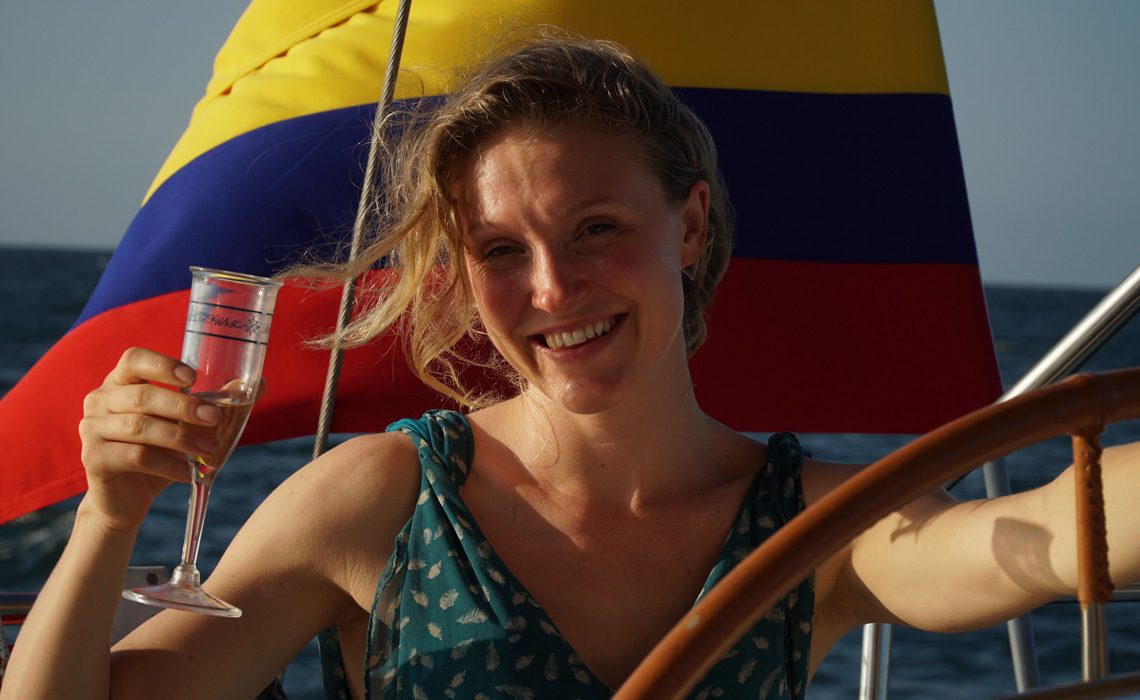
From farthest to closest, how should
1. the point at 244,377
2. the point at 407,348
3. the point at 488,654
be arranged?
the point at 407,348 → the point at 488,654 → the point at 244,377

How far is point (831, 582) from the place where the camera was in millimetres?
1860

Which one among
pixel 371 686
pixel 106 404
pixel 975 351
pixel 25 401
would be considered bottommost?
pixel 371 686

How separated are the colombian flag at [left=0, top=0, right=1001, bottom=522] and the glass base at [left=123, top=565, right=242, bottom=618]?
4.51 feet

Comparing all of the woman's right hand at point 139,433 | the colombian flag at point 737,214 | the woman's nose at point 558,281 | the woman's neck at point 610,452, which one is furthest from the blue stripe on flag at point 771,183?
the woman's right hand at point 139,433

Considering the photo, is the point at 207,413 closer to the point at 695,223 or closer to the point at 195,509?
the point at 195,509

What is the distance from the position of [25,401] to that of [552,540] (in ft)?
5.20

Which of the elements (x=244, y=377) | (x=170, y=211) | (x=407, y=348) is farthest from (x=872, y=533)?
(x=170, y=211)

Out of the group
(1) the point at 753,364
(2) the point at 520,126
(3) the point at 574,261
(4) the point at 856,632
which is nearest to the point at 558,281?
(3) the point at 574,261

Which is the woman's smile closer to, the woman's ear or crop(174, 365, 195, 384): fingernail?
the woman's ear

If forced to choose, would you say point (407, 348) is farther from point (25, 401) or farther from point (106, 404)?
point (106, 404)

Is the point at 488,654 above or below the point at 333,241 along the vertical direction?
below

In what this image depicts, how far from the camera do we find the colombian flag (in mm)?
2918

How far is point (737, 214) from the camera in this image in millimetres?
3104

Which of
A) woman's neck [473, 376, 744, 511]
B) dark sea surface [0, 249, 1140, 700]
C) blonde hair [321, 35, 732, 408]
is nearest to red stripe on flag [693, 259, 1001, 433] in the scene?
dark sea surface [0, 249, 1140, 700]
